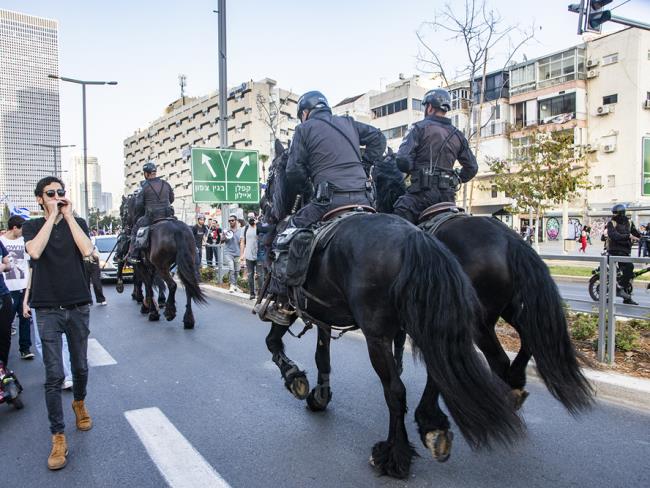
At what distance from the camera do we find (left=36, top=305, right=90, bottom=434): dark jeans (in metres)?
3.67

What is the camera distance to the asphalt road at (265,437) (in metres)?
3.25

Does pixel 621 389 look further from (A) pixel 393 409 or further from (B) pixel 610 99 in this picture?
(B) pixel 610 99

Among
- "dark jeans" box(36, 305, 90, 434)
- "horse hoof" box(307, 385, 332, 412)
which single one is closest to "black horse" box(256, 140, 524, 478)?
"horse hoof" box(307, 385, 332, 412)

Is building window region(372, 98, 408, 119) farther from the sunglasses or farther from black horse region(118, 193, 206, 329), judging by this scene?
the sunglasses

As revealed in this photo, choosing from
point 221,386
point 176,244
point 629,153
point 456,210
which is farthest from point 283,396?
point 629,153

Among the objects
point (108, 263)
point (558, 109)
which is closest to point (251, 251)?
point (108, 263)

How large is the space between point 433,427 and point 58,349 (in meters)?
2.84

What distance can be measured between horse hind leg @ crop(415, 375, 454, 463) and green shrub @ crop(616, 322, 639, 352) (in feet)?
10.9

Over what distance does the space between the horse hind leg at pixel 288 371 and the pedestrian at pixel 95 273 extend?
169 centimetres

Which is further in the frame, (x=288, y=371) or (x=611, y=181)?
(x=611, y=181)

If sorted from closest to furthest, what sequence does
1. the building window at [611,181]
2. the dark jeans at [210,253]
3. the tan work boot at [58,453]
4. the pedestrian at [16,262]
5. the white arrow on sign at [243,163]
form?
the tan work boot at [58,453], the pedestrian at [16,262], the white arrow on sign at [243,163], the dark jeans at [210,253], the building window at [611,181]

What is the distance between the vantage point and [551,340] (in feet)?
11.6

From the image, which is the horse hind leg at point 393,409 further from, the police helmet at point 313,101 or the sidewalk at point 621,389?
the police helmet at point 313,101

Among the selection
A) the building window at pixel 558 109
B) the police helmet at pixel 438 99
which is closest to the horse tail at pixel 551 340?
the police helmet at pixel 438 99
